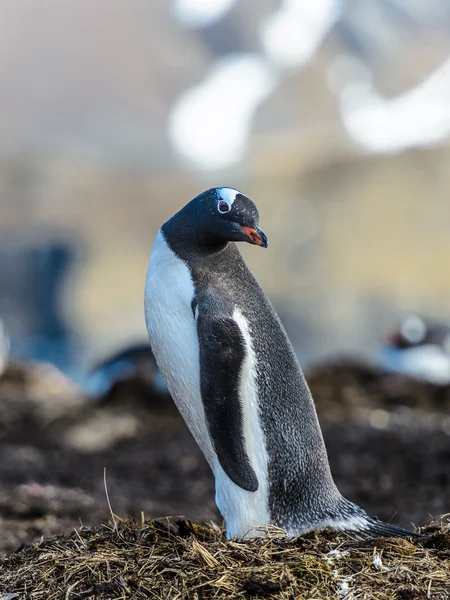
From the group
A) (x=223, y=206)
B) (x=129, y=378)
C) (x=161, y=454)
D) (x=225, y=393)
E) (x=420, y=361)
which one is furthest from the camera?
(x=420, y=361)

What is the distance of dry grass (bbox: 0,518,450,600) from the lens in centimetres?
290

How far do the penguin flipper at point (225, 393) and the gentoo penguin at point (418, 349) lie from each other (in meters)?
12.6

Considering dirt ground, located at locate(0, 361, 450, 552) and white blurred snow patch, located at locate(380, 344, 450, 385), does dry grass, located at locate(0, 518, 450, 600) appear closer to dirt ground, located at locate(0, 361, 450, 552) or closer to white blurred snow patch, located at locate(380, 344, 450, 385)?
A: dirt ground, located at locate(0, 361, 450, 552)

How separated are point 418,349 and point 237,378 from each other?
14.1 metres

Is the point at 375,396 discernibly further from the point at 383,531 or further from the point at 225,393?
the point at 225,393

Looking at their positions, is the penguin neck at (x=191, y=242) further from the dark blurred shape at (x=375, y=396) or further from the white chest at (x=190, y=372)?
the dark blurred shape at (x=375, y=396)

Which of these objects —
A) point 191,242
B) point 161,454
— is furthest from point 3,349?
point 191,242

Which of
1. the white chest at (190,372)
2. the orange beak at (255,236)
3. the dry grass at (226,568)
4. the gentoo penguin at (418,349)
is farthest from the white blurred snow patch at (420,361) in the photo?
the dry grass at (226,568)

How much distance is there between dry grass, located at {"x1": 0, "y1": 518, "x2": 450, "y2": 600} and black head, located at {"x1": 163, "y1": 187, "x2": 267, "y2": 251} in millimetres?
1301

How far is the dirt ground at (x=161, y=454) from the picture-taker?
6.36m

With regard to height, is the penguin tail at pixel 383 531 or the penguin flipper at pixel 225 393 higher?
the penguin flipper at pixel 225 393

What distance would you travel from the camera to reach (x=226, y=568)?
302 centimetres

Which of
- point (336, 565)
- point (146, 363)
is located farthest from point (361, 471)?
point (146, 363)

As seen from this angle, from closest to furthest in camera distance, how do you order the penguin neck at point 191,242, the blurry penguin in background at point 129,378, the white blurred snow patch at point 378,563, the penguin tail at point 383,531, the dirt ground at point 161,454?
the white blurred snow patch at point 378,563 → the penguin tail at point 383,531 → the penguin neck at point 191,242 → the dirt ground at point 161,454 → the blurry penguin in background at point 129,378
